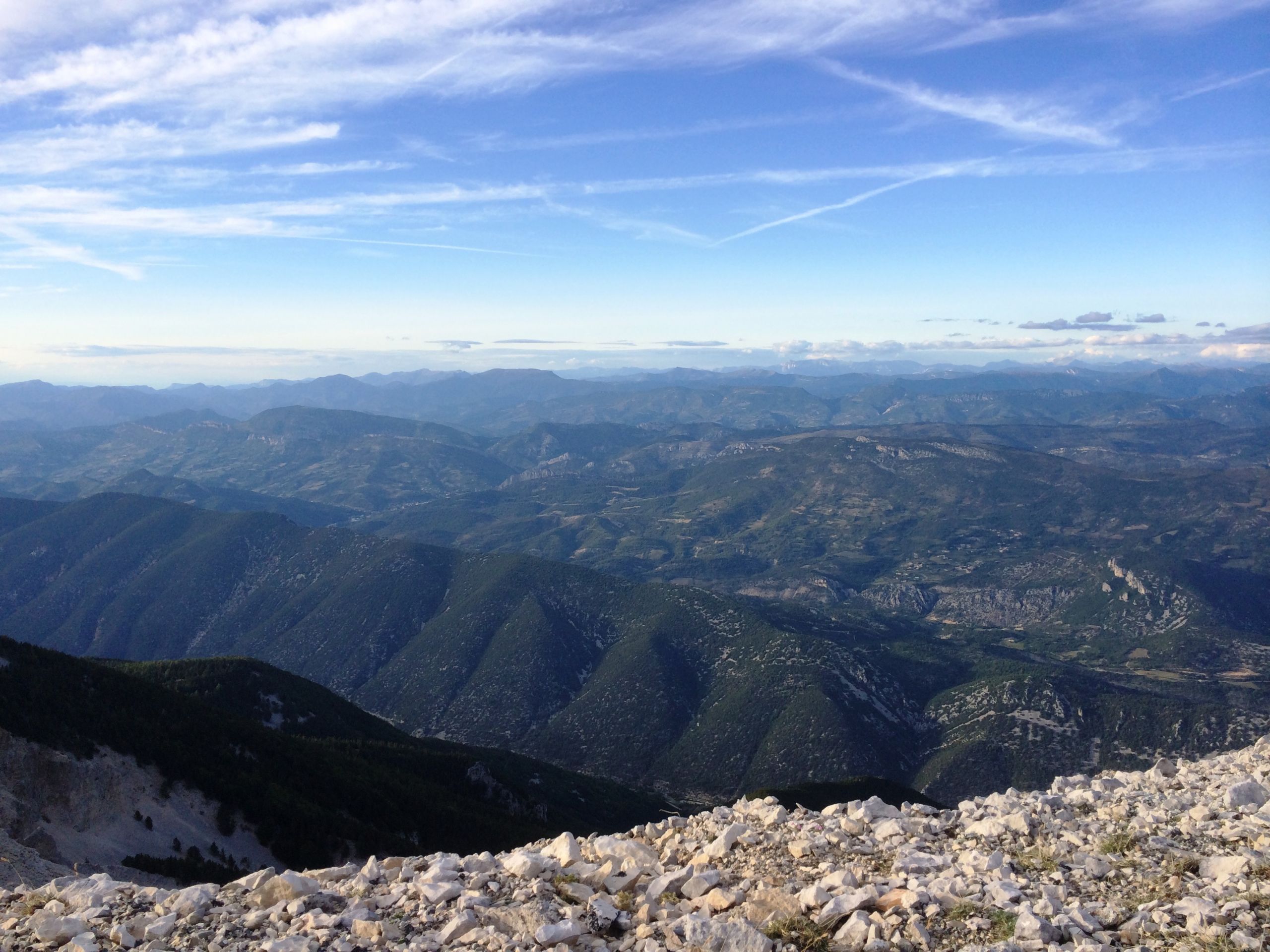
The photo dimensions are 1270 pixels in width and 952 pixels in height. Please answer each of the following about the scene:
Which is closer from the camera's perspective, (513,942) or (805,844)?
(513,942)

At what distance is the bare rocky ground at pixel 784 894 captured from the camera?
14156 millimetres

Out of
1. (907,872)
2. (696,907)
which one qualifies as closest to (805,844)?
(907,872)

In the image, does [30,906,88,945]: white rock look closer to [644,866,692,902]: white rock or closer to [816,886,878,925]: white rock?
[644,866,692,902]: white rock

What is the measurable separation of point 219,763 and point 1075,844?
6934cm

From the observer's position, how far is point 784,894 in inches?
619

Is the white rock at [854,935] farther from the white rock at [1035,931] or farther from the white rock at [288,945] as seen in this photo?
the white rock at [288,945]

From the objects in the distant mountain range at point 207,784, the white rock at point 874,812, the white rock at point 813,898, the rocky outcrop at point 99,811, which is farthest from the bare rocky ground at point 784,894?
the rocky outcrop at point 99,811

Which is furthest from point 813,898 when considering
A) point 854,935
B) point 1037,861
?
point 1037,861

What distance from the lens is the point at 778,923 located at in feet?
48.2

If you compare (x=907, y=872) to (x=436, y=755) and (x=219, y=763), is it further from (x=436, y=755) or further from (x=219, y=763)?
(x=436, y=755)

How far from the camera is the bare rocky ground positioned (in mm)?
14156

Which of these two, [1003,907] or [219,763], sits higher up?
[1003,907]

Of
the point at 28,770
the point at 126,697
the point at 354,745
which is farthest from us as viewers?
the point at 354,745

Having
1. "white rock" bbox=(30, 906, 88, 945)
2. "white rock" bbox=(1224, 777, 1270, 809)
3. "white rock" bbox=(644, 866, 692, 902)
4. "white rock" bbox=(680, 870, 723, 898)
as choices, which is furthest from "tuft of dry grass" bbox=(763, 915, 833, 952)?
"white rock" bbox=(30, 906, 88, 945)
